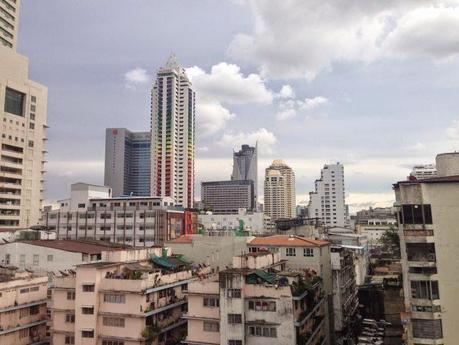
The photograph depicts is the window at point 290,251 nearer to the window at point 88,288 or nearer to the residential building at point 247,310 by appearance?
the residential building at point 247,310

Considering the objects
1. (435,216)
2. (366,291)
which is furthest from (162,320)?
(366,291)

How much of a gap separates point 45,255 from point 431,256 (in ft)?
143

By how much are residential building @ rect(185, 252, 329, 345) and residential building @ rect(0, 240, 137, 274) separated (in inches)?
734

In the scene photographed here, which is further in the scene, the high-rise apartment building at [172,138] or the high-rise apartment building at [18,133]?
the high-rise apartment building at [172,138]

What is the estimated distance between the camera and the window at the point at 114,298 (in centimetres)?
3761

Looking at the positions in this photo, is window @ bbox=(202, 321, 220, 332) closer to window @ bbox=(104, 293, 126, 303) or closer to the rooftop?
window @ bbox=(104, 293, 126, 303)

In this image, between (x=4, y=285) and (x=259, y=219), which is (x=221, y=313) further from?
(x=259, y=219)

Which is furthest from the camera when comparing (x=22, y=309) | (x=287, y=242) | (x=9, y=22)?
(x=9, y=22)

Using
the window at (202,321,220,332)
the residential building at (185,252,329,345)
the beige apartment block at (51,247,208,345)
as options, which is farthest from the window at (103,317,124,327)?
the window at (202,321,220,332)

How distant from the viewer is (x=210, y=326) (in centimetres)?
3547

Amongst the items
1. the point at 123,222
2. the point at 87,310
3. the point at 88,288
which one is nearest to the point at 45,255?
the point at 88,288

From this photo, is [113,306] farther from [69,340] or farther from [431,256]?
[431,256]

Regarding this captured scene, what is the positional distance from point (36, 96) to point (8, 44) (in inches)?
631

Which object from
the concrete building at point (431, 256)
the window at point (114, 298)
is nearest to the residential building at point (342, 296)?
the concrete building at point (431, 256)
